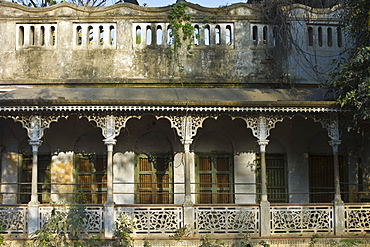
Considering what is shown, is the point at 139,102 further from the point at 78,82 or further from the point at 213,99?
the point at 78,82

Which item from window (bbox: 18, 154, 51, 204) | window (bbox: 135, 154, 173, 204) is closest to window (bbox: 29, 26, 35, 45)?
window (bbox: 18, 154, 51, 204)

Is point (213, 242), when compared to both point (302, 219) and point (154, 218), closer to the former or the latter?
point (154, 218)

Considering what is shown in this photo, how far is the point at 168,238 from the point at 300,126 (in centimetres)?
560

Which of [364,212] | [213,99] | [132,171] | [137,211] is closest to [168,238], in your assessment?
[137,211]

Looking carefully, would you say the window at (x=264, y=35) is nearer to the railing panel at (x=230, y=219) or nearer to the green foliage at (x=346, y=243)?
the railing panel at (x=230, y=219)

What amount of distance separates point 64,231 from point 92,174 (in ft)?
11.3

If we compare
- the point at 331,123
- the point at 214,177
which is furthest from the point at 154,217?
the point at 331,123

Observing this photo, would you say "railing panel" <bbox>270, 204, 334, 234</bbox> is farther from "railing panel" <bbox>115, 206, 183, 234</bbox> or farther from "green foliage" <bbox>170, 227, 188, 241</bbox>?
"railing panel" <bbox>115, 206, 183, 234</bbox>

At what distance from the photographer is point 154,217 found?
11.3 meters

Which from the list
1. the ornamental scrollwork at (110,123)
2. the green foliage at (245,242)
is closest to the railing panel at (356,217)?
the green foliage at (245,242)

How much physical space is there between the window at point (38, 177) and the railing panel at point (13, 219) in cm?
193

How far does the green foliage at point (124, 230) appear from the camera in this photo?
10.5m

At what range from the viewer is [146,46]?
46.2 feet

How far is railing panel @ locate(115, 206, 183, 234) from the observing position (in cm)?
1120
